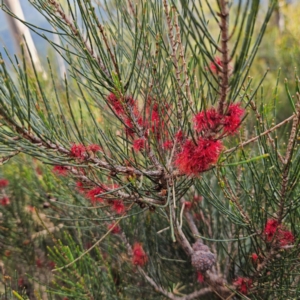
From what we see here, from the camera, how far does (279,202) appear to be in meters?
0.51

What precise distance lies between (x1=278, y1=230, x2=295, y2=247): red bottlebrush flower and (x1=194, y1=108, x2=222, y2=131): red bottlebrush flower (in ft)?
0.99

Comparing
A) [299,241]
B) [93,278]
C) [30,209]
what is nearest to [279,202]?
[299,241]

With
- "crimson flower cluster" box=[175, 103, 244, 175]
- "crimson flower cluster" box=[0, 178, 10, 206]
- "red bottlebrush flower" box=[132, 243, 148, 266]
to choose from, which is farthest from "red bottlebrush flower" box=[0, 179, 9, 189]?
"crimson flower cluster" box=[175, 103, 244, 175]

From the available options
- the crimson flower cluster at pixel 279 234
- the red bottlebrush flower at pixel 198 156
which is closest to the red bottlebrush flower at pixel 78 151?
the red bottlebrush flower at pixel 198 156

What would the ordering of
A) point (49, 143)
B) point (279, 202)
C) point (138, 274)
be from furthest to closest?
point (138, 274) → point (279, 202) → point (49, 143)

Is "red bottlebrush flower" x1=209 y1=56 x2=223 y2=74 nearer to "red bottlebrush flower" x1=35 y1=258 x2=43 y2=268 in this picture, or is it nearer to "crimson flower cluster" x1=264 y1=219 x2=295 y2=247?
"crimson flower cluster" x1=264 y1=219 x2=295 y2=247

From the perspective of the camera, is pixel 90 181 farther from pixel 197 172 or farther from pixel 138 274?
pixel 138 274

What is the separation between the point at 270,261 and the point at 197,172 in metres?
0.30

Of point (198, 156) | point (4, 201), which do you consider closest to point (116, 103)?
point (198, 156)

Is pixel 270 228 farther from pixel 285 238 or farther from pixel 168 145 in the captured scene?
pixel 168 145

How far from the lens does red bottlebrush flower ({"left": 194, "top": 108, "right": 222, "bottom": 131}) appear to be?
1.10 ft

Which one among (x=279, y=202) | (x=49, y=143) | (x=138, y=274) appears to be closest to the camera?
(x=49, y=143)

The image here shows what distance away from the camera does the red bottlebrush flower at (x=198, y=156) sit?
38cm

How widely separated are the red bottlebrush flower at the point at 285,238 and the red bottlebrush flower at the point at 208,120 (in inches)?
11.9
